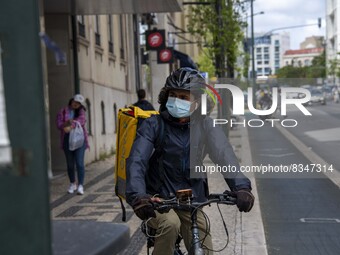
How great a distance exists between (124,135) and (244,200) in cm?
107

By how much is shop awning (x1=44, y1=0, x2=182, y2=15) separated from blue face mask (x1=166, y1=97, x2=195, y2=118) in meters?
10.4

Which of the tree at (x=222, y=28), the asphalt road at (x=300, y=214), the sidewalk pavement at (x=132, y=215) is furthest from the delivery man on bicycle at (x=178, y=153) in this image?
the tree at (x=222, y=28)

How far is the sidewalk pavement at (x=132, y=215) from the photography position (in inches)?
299

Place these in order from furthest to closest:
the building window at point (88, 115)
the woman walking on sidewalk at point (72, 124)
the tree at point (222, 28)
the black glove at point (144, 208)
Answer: the tree at point (222, 28) → the building window at point (88, 115) → the woman walking on sidewalk at point (72, 124) → the black glove at point (144, 208)

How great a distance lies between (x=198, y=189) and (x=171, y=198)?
26 centimetres

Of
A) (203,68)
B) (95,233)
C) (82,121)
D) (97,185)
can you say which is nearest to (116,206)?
(82,121)

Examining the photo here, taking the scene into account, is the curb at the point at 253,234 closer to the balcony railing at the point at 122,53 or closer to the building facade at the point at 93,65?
the building facade at the point at 93,65

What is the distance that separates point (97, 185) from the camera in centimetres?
1377

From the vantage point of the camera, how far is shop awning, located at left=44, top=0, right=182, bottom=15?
14719 mm

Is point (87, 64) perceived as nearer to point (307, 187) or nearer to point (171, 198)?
point (307, 187)

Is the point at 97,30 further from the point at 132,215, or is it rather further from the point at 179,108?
the point at 179,108

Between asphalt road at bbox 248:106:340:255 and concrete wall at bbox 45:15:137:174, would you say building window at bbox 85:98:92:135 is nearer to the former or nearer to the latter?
concrete wall at bbox 45:15:137:174

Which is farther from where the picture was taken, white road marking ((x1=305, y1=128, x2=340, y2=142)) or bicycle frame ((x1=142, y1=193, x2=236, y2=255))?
white road marking ((x1=305, y1=128, x2=340, y2=142))

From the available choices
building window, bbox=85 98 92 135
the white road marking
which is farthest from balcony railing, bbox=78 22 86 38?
the white road marking
